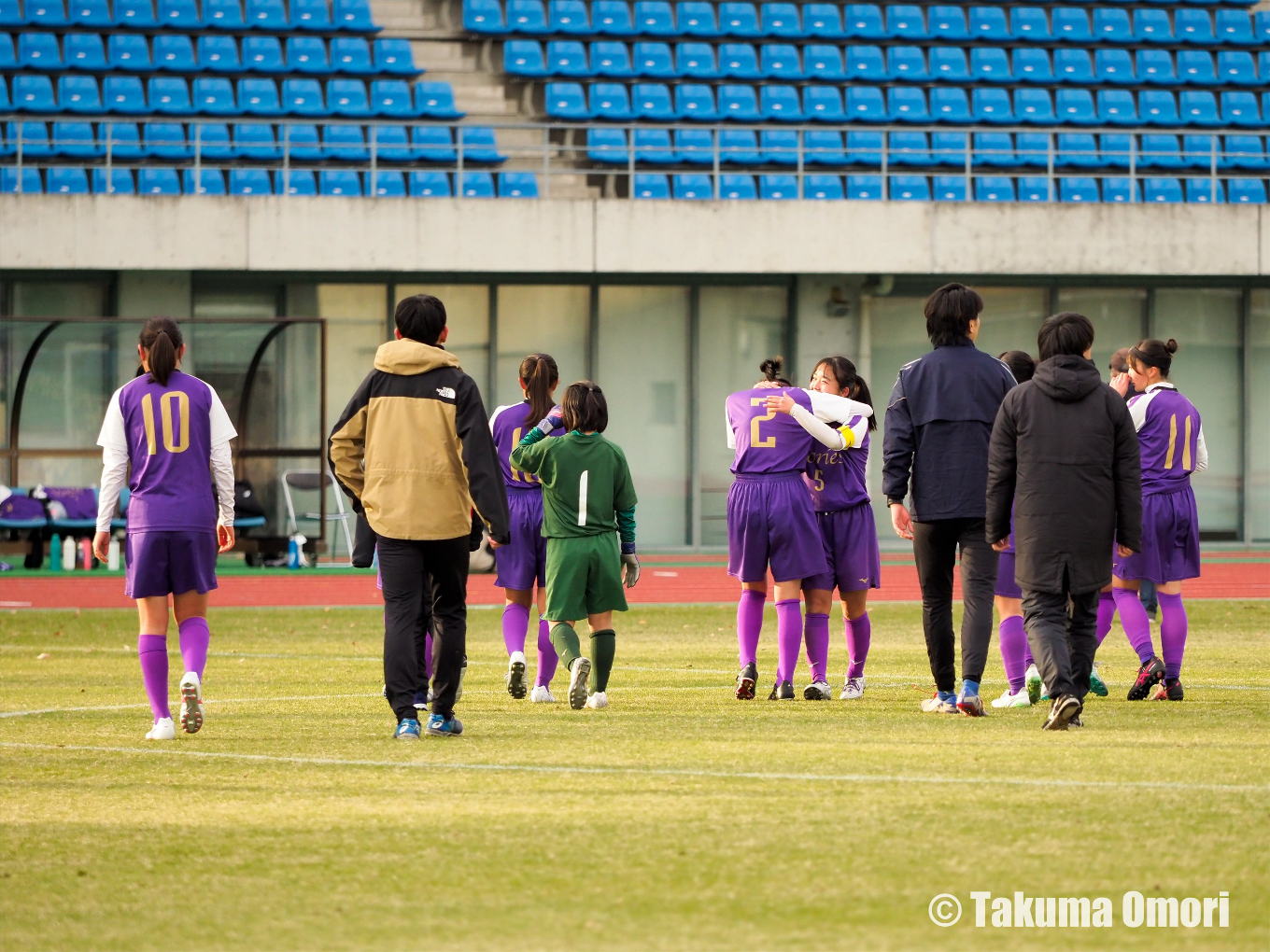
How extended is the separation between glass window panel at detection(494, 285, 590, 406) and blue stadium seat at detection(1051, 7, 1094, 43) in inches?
394

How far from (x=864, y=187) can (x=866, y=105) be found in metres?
2.07

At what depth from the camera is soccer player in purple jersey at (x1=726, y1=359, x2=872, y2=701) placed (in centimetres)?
916

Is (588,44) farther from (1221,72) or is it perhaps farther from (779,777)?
(779,777)

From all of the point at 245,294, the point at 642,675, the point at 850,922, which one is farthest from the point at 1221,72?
the point at 850,922

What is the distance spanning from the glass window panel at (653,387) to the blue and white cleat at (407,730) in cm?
1954

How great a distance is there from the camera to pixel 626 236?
81.9 feet

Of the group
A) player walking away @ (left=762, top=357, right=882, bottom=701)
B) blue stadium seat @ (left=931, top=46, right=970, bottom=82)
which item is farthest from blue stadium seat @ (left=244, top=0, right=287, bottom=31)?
player walking away @ (left=762, top=357, right=882, bottom=701)

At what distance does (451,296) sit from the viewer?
87.8 feet

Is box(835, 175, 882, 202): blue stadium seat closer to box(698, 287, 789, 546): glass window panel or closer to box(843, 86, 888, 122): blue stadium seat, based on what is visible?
box(843, 86, 888, 122): blue stadium seat

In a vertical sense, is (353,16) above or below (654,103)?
above

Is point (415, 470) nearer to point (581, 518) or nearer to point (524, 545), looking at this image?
point (581, 518)

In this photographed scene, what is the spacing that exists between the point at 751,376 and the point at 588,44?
6432 millimetres

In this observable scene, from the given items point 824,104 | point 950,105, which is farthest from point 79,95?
point 950,105

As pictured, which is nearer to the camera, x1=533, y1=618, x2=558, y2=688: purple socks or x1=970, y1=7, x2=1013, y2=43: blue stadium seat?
x1=533, y1=618, x2=558, y2=688: purple socks
